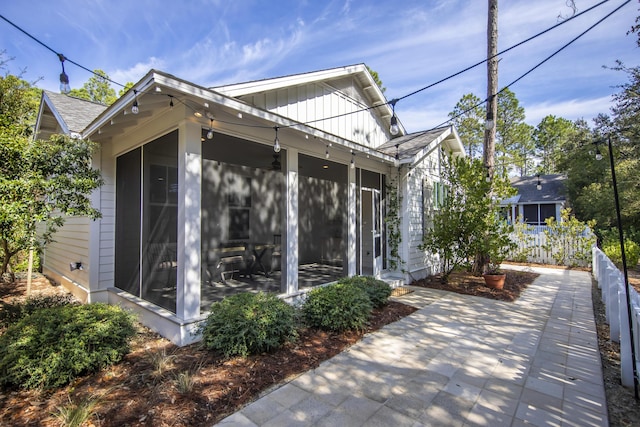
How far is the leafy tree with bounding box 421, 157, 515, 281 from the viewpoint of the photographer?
6.77 m

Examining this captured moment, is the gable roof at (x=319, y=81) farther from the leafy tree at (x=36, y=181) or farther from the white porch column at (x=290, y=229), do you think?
the leafy tree at (x=36, y=181)

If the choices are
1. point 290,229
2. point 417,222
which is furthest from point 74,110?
point 417,222

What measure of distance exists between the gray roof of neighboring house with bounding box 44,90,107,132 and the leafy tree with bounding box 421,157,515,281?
301 inches

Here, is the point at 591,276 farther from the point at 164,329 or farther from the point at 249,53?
the point at 249,53

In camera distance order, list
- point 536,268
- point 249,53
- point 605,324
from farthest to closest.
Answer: point 536,268 < point 249,53 < point 605,324

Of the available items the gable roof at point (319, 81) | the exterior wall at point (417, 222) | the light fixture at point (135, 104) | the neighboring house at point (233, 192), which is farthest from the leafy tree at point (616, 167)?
the light fixture at point (135, 104)

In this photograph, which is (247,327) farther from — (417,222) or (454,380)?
(417,222)

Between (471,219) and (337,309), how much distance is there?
4332 millimetres

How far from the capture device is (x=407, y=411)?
247 cm

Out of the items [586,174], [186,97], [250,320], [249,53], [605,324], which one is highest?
[249,53]

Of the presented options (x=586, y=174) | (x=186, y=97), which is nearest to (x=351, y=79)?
(x=186, y=97)

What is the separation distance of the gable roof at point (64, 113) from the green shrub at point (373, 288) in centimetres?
533

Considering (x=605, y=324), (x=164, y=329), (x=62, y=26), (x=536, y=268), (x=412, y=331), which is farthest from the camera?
(x=536, y=268)

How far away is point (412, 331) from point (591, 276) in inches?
304
